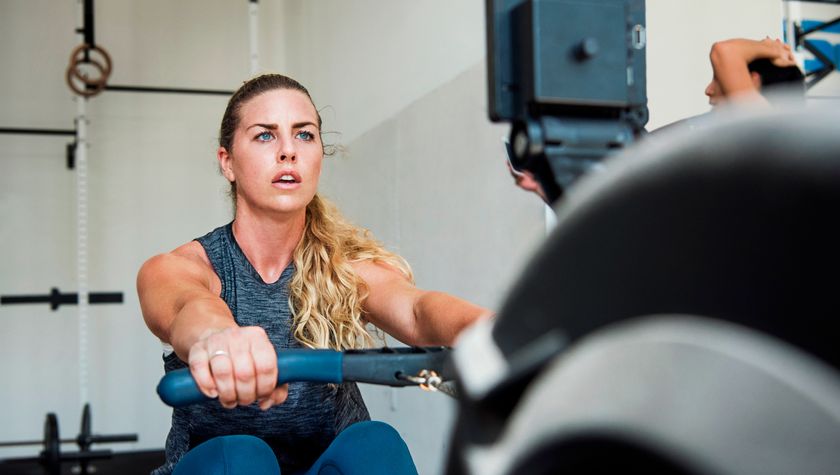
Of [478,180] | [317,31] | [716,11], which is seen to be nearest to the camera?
[716,11]

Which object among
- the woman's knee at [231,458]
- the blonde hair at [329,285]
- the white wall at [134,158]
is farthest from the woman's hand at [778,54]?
the white wall at [134,158]

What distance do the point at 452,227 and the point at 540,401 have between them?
2.41m

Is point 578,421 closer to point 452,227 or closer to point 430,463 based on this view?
point 452,227

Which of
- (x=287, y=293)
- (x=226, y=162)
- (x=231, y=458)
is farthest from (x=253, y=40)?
(x=231, y=458)

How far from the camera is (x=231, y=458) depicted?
3.61 ft

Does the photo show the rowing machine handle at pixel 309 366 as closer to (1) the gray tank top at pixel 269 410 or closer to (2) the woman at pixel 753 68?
(1) the gray tank top at pixel 269 410

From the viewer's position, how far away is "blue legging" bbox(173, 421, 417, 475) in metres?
1.10

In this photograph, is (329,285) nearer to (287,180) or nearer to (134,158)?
(287,180)

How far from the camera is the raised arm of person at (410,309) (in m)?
1.20

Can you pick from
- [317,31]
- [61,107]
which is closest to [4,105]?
[61,107]

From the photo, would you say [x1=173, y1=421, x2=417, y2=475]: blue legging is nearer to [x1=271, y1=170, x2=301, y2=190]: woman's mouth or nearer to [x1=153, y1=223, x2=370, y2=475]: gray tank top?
[x1=153, y1=223, x2=370, y2=475]: gray tank top

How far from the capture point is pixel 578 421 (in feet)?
0.94

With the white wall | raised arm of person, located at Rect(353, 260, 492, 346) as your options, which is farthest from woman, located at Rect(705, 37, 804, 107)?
the white wall

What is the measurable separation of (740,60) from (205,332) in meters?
0.90
